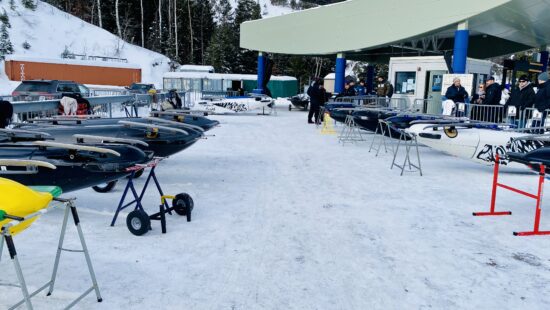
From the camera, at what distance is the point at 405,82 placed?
18516 millimetres

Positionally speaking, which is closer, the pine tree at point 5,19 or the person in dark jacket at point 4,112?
the person in dark jacket at point 4,112

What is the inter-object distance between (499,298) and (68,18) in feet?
187

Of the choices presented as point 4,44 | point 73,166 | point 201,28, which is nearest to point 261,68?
point 73,166

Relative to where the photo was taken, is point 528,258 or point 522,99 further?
point 522,99

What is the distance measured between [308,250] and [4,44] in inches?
1783

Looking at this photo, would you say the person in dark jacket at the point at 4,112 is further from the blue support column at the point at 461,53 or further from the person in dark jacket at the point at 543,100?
the blue support column at the point at 461,53

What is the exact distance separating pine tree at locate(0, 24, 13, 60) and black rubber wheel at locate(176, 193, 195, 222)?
42333 mm

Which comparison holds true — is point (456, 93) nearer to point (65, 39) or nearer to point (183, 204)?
point (183, 204)

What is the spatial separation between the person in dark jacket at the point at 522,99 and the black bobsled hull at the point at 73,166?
9475 millimetres

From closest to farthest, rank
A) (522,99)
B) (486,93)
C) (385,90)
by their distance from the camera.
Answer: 1. (522,99)
2. (486,93)
3. (385,90)

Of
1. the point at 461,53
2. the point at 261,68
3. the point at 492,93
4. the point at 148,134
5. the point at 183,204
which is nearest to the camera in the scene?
the point at 183,204

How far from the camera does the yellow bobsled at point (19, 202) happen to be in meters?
2.38

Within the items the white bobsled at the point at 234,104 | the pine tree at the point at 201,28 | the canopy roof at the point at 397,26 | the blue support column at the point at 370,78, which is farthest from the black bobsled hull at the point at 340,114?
the pine tree at the point at 201,28

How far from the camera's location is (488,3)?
47.2 ft
